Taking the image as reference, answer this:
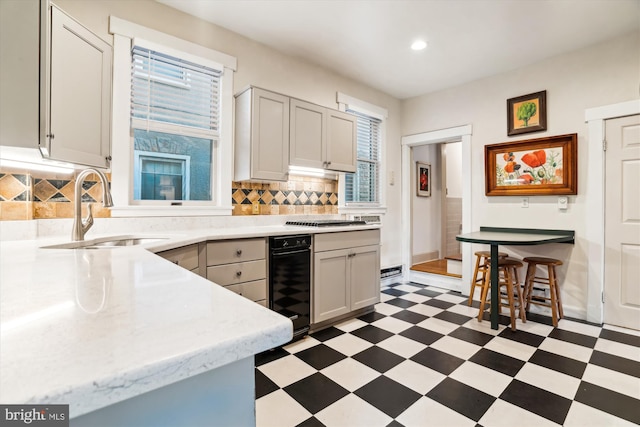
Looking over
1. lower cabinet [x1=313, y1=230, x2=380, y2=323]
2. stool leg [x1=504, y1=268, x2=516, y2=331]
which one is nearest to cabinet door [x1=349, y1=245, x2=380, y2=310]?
lower cabinet [x1=313, y1=230, x2=380, y2=323]

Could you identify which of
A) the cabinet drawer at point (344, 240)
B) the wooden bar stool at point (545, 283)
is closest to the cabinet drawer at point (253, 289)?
the cabinet drawer at point (344, 240)

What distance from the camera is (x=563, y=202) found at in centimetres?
313

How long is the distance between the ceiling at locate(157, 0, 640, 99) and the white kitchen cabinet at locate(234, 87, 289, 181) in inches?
25.1

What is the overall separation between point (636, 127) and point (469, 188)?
1.54 m

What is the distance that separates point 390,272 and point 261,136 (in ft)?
8.91

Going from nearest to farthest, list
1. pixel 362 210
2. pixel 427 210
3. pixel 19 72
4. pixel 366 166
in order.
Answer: pixel 19 72, pixel 362 210, pixel 366 166, pixel 427 210

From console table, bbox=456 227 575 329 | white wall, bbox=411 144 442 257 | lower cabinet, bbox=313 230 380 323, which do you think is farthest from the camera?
white wall, bbox=411 144 442 257

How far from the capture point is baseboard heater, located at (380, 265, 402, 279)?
4.23 m

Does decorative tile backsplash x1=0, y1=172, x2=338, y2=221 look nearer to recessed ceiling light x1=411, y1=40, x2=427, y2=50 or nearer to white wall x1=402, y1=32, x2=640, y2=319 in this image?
recessed ceiling light x1=411, y1=40, x2=427, y2=50

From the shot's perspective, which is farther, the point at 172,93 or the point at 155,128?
the point at 172,93

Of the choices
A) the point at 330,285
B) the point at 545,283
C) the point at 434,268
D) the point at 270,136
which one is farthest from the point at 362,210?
the point at 545,283

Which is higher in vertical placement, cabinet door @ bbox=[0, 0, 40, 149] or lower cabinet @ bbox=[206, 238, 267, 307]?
cabinet door @ bbox=[0, 0, 40, 149]

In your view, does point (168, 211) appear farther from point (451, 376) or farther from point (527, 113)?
point (527, 113)

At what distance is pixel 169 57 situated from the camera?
2.52 m
